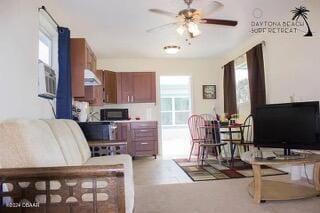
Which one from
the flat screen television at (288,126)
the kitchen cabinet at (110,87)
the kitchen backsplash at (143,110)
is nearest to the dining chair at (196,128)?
the kitchen backsplash at (143,110)

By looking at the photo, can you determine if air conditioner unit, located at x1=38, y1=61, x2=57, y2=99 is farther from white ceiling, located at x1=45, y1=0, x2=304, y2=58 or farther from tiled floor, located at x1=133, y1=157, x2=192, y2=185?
tiled floor, located at x1=133, y1=157, x2=192, y2=185

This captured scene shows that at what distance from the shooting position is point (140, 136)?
606 cm

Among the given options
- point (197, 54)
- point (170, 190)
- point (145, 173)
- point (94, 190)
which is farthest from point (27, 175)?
point (197, 54)

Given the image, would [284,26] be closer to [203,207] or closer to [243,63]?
[243,63]

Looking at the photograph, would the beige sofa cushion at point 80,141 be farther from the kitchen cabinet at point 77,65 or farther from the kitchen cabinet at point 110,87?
the kitchen cabinet at point 110,87

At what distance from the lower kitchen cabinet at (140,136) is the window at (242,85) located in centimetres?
194

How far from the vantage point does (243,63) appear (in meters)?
5.63

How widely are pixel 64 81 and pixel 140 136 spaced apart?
115 inches

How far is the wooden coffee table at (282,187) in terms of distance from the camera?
267 cm

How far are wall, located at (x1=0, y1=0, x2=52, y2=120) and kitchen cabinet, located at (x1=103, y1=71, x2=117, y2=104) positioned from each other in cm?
313

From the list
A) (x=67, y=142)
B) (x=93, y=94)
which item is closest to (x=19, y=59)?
(x=67, y=142)

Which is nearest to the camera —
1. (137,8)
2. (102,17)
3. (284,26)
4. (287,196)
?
(287,196)

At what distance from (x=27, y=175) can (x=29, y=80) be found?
4.82 ft

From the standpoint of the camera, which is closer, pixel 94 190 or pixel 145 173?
pixel 94 190
